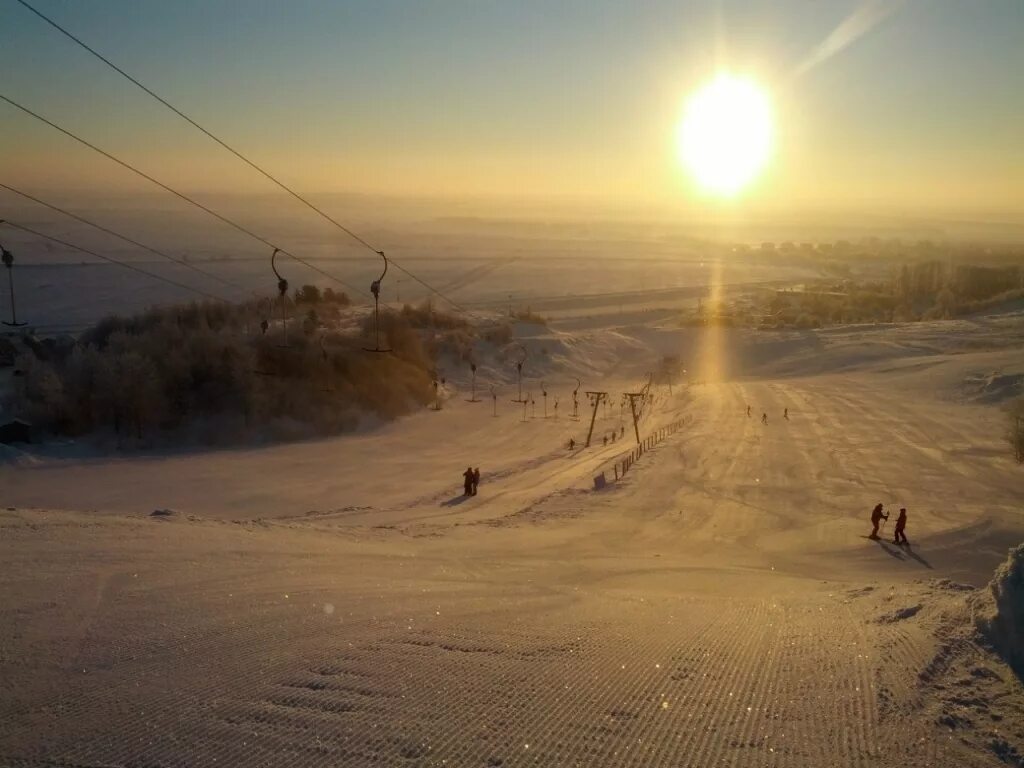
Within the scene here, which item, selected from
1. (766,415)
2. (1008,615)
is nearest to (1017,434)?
(766,415)

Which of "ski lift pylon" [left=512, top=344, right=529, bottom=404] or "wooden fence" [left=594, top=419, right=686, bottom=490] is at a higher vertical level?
"ski lift pylon" [left=512, top=344, right=529, bottom=404]

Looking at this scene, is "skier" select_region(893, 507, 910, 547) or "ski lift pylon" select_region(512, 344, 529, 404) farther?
"ski lift pylon" select_region(512, 344, 529, 404)

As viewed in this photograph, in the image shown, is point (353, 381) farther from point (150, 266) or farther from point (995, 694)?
point (150, 266)

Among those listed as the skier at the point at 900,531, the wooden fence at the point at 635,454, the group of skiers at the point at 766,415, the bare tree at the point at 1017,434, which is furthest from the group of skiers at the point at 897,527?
the group of skiers at the point at 766,415

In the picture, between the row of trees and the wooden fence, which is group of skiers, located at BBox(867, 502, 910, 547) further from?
the row of trees

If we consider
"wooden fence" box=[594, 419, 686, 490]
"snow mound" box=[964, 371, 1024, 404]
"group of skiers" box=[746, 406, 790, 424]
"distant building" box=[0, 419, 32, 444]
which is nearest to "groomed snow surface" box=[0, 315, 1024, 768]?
"wooden fence" box=[594, 419, 686, 490]

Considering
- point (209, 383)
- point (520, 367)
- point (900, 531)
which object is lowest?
point (900, 531)

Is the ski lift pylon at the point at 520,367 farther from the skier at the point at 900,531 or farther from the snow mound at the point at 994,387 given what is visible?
the skier at the point at 900,531

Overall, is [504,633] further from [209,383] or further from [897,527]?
[209,383]
